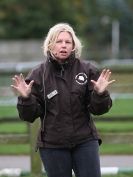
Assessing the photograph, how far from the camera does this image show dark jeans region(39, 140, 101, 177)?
18.0 ft

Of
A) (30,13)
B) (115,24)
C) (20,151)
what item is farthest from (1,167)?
(115,24)

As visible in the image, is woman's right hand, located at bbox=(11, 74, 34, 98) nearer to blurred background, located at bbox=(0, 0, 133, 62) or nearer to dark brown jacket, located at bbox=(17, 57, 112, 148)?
dark brown jacket, located at bbox=(17, 57, 112, 148)

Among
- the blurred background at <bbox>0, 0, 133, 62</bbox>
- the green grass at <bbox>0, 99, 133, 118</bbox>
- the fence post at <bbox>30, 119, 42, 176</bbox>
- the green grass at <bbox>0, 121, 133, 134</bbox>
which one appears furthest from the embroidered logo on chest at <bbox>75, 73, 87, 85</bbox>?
the blurred background at <bbox>0, 0, 133, 62</bbox>

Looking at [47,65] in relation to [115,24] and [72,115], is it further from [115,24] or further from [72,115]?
[115,24]

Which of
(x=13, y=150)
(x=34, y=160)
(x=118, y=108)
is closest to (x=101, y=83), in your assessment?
(x=34, y=160)

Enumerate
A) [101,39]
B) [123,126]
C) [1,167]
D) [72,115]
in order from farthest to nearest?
[101,39]
[123,126]
[1,167]
[72,115]

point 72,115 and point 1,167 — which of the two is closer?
point 72,115

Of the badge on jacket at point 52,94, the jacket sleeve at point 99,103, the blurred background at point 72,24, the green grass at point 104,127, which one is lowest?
the green grass at point 104,127

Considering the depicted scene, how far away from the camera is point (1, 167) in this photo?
9.26m

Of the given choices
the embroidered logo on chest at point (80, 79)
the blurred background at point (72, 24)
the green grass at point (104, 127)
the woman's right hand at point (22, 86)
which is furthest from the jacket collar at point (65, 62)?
the blurred background at point (72, 24)

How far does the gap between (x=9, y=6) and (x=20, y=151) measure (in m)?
46.1

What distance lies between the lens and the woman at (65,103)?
5430mm

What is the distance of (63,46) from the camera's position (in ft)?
17.9

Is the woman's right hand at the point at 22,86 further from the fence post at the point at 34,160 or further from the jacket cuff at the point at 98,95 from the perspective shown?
the fence post at the point at 34,160
